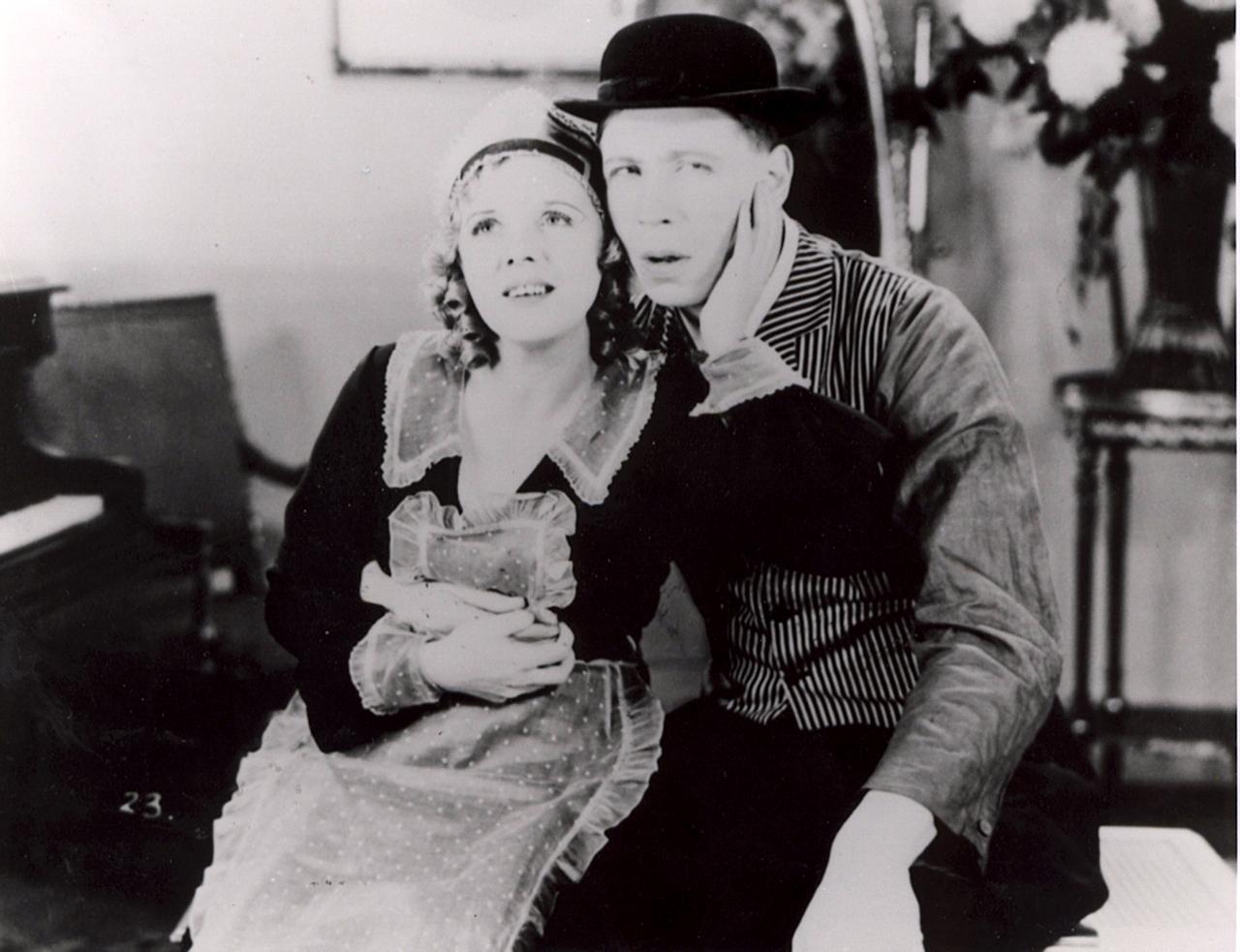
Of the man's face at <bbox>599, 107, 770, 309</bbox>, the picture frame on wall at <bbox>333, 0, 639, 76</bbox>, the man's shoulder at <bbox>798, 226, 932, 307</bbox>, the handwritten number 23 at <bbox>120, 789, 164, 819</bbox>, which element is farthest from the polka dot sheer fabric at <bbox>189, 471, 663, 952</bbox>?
the picture frame on wall at <bbox>333, 0, 639, 76</bbox>

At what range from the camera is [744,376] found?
5.91 feet

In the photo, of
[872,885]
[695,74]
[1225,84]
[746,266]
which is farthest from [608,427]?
[1225,84]

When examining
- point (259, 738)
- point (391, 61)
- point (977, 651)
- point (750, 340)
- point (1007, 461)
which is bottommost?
point (259, 738)

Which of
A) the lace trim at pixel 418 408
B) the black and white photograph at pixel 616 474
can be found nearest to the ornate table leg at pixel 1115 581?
the black and white photograph at pixel 616 474

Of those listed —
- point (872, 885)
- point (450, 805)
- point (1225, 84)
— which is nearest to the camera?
point (872, 885)

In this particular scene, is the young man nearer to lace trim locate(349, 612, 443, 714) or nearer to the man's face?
the man's face

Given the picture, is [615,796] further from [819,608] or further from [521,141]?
[521,141]

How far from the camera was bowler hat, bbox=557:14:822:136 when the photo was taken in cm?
175

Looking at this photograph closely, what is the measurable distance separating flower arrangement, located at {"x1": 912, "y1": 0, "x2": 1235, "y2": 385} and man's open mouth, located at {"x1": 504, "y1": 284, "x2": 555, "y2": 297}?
2.18 feet

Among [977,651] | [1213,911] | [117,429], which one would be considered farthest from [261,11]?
[1213,911]

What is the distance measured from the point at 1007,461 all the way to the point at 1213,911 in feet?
2.91

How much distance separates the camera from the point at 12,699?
6.64 ft

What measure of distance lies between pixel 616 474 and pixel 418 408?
35 cm

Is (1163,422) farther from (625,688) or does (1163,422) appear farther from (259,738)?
(259,738)
